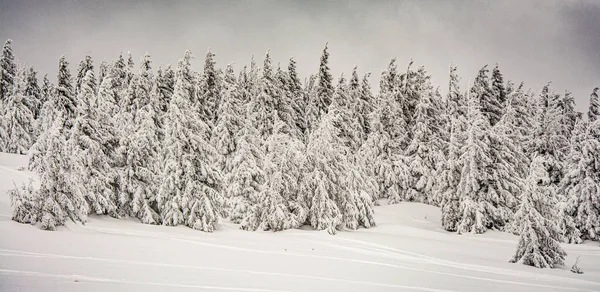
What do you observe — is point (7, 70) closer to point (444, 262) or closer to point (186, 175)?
point (186, 175)

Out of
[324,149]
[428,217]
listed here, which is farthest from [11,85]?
[428,217]

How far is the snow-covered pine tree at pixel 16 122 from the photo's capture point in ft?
124

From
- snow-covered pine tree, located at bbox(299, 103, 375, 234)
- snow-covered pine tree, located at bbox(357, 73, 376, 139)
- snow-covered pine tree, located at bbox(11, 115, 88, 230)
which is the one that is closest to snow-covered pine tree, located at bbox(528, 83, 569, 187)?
snow-covered pine tree, located at bbox(357, 73, 376, 139)

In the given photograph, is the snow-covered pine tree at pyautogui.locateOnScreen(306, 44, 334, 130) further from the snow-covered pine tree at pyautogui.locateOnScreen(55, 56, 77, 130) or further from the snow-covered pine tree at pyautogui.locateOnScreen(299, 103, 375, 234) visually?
the snow-covered pine tree at pyautogui.locateOnScreen(55, 56, 77, 130)

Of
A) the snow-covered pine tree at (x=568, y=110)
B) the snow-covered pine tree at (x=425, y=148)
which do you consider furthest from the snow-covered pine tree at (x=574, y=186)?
the snow-covered pine tree at (x=425, y=148)

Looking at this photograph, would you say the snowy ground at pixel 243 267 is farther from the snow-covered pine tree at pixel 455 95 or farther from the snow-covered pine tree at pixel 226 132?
the snow-covered pine tree at pixel 455 95

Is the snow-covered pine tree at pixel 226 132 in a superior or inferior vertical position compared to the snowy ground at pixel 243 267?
superior

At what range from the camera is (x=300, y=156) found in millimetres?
22844

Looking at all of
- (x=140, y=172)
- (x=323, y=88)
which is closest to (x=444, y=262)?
(x=140, y=172)

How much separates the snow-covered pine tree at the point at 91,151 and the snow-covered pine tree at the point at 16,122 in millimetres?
29120

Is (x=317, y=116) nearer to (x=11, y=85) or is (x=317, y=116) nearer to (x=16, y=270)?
(x=16, y=270)

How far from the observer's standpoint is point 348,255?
13469 mm

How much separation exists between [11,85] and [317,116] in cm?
3797

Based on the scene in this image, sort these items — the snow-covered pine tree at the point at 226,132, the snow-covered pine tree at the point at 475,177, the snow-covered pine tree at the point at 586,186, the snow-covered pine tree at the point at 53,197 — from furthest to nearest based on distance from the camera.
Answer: the snow-covered pine tree at the point at 226,132, the snow-covered pine tree at the point at 586,186, the snow-covered pine tree at the point at 475,177, the snow-covered pine tree at the point at 53,197
